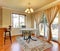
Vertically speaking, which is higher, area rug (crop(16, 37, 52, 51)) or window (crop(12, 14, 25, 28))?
window (crop(12, 14, 25, 28))

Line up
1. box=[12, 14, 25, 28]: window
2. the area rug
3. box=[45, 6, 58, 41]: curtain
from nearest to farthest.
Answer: the area rug, box=[45, 6, 58, 41]: curtain, box=[12, 14, 25, 28]: window

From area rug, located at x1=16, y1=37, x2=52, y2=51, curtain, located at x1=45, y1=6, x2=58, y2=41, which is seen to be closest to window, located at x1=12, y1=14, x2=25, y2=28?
curtain, located at x1=45, y1=6, x2=58, y2=41

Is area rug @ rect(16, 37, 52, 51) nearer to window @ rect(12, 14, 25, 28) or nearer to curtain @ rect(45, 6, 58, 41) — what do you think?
curtain @ rect(45, 6, 58, 41)

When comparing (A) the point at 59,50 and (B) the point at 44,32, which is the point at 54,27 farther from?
(A) the point at 59,50

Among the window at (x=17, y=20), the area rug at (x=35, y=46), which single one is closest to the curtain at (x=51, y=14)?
the area rug at (x=35, y=46)

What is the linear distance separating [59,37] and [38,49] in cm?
184

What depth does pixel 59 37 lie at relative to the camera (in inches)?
177

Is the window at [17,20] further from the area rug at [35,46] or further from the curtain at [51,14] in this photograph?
the area rug at [35,46]


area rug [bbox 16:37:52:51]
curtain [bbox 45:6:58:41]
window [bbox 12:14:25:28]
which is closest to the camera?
area rug [bbox 16:37:52:51]

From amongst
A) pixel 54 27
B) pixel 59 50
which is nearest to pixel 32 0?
pixel 54 27

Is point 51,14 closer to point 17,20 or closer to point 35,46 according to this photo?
point 35,46

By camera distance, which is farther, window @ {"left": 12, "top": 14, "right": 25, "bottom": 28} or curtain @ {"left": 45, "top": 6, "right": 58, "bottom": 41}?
window @ {"left": 12, "top": 14, "right": 25, "bottom": 28}

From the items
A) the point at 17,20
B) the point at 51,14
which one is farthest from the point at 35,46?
the point at 17,20

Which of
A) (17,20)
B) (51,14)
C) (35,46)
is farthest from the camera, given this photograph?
(17,20)
